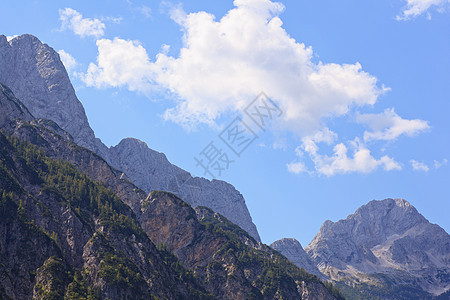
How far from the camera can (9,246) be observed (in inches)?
6954

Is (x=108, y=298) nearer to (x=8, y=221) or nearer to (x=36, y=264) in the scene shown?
(x=36, y=264)

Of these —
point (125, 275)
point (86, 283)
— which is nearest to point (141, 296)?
point (125, 275)

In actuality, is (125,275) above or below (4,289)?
above

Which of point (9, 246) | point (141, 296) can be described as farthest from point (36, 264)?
point (141, 296)

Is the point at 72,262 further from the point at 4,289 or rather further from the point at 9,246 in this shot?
the point at 4,289

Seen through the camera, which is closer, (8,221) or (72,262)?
(8,221)

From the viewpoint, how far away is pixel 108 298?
17825 centimetres

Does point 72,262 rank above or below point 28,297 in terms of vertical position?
above

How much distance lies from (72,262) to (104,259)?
44.0 ft

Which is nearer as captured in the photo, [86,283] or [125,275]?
[86,283]

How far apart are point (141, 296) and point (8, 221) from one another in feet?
184

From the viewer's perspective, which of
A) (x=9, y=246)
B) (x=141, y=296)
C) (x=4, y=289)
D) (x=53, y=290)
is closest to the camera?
(x=4, y=289)

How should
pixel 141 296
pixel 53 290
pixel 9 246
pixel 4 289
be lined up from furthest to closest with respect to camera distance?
pixel 141 296 < pixel 9 246 < pixel 53 290 < pixel 4 289

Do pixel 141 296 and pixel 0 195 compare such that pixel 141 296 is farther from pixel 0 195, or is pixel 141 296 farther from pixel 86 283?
pixel 0 195
